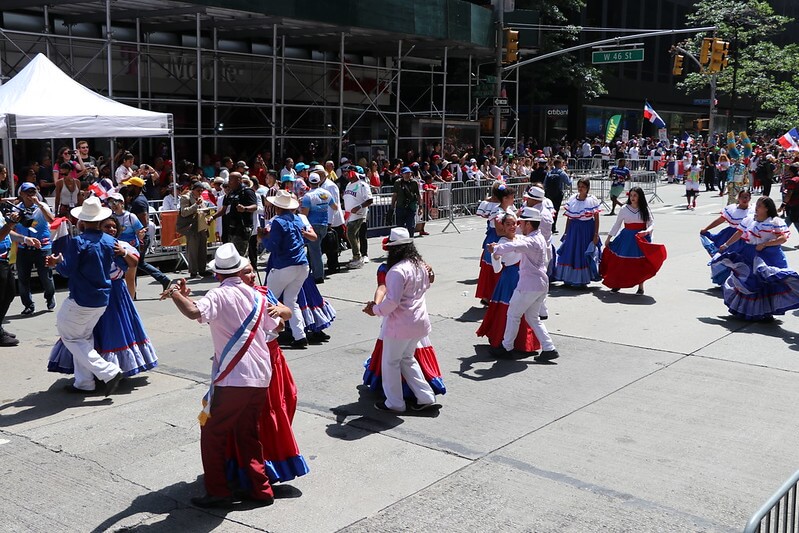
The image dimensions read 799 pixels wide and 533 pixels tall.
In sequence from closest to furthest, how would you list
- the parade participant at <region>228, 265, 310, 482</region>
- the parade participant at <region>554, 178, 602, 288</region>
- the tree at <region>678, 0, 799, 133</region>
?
the parade participant at <region>228, 265, 310, 482</region>
the parade participant at <region>554, 178, 602, 288</region>
the tree at <region>678, 0, 799, 133</region>

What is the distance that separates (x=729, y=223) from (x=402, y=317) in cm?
666

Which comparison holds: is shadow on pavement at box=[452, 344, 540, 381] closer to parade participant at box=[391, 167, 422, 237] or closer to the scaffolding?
parade participant at box=[391, 167, 422, 237]

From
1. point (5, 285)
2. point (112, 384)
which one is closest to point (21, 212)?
point (5, 285)

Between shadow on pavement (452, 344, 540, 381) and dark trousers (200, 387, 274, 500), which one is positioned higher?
dark trousers (200, 387, 274, 500)

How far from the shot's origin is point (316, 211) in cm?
1345

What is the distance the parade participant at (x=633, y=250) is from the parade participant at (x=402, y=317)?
6.35 meters

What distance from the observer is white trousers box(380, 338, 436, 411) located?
7.29m

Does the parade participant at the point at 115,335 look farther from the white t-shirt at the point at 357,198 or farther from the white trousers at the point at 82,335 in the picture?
the white t-shirt at the point at 357,198

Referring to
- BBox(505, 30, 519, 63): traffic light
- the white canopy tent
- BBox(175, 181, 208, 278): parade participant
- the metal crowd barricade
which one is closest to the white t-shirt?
BBox(175, 181, 208, 278): parade participant

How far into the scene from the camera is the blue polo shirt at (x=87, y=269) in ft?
25.3

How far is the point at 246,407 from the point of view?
5.54m

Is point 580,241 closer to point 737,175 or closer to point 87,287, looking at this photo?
point 87,287

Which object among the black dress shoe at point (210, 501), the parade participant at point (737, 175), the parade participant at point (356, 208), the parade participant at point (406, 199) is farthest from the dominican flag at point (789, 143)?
the black dress shoe at point (210, 501)

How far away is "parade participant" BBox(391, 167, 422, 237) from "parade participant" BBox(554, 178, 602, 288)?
204 inches
